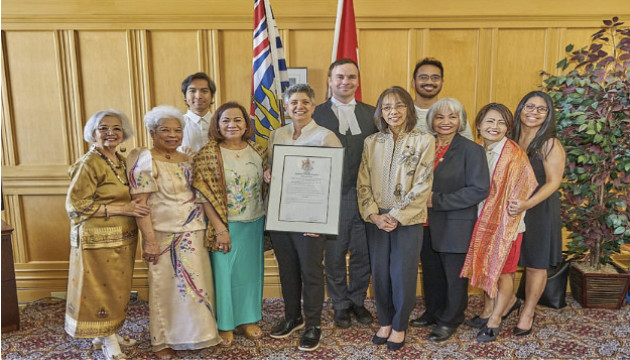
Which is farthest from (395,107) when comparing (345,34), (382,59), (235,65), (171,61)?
(171,61)

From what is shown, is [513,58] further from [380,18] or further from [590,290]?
[590,290]

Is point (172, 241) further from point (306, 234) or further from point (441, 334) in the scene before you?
point (441, 334)

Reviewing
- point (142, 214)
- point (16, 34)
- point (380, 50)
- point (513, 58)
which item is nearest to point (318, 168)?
point (142, 214)

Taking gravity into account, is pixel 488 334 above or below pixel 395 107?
below

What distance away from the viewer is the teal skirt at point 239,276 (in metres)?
2.55

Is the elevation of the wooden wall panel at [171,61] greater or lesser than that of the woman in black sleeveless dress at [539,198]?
greater

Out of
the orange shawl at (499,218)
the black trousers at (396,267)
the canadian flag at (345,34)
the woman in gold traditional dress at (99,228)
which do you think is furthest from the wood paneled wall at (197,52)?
the black trousers at (396,267)

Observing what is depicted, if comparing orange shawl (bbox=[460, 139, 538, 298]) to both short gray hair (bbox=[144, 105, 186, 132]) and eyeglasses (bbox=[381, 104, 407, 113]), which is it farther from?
short gray hair (bbox=[144, 105, 186, 132])

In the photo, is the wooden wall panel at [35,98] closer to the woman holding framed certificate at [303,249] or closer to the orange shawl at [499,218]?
the woman holding framed certificate at [303,249]

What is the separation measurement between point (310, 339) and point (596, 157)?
7.43ft

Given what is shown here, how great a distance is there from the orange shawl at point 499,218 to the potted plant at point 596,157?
2.26 feet

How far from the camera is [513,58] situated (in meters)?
3.41

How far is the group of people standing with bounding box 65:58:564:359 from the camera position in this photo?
2.37 metres

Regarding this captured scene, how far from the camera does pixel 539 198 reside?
259cm
